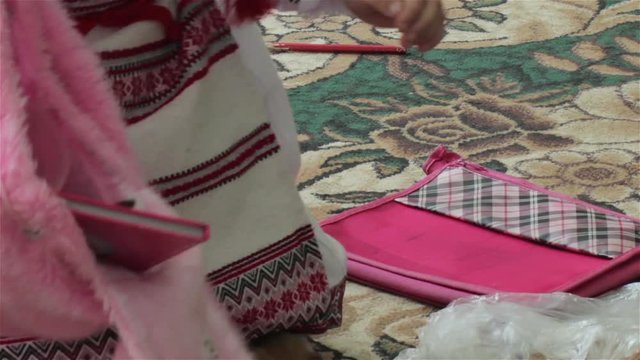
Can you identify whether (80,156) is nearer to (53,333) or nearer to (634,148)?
(53,333)

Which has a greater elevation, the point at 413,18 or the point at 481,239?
the point at 413,18

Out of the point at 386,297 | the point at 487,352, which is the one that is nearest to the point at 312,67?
the point at 386,297

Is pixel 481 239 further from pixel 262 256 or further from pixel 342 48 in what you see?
pixel 342 48

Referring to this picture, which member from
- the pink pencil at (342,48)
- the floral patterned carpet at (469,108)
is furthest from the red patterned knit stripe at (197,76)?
the pink pencil at (342,48)

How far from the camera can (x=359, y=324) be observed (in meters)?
0.89

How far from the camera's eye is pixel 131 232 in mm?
513

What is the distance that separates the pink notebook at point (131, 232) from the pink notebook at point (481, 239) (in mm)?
405

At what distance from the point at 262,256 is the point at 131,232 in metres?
0.24

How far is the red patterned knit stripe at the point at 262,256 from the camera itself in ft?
2.40

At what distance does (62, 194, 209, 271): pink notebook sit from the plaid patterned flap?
51 cm

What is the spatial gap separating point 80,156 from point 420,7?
0.83ft

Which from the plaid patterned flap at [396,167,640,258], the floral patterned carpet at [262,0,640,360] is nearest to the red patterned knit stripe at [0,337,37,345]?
the floral patterned carpet at [262,0,640,360]

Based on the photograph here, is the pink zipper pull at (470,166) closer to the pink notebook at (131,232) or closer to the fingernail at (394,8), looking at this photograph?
the fingernail at (394,8)

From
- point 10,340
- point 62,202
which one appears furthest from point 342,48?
point 62,202
